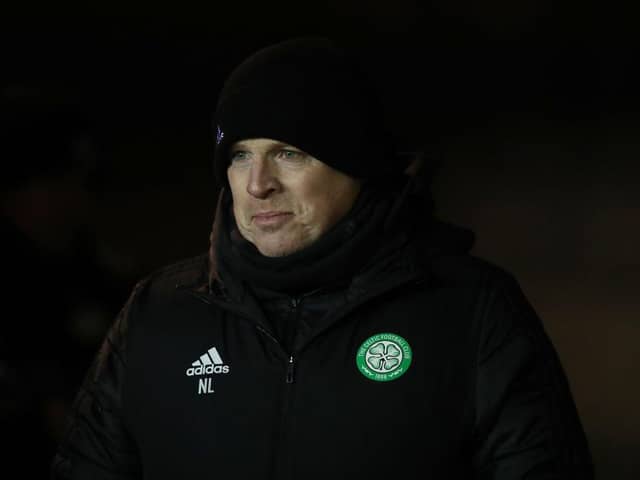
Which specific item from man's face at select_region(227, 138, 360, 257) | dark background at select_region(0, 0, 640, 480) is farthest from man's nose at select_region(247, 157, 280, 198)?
dark background at select_region(0, 0, 640, 480)

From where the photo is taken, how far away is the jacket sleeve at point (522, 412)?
1771 millimetres

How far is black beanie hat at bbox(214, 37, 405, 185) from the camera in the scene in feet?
6.11

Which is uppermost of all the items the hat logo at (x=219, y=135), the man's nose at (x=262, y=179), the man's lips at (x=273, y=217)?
the hat logo at (x=219, y=135)

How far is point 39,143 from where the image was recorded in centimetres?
268

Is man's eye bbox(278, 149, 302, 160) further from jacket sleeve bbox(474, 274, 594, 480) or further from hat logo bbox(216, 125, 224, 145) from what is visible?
jacket sleeve bbox(474, 274, 594, 480)

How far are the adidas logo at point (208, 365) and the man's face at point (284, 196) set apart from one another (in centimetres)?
20

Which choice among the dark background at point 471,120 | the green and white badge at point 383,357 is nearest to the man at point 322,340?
the green and white badge at point 383,357

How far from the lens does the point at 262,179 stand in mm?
1845

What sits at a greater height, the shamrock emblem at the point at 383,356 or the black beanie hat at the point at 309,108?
the black beanie hat at the point at 309,108

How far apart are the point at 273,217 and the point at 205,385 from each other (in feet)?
1.03

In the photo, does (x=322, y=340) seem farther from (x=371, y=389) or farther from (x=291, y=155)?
(x=291, y=155)

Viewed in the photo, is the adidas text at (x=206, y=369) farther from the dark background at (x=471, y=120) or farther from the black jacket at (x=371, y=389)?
the dark background at (x=471, y=120)

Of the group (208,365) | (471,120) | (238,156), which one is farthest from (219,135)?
(471,120)

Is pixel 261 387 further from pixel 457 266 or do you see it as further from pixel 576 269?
pixel 576 269
